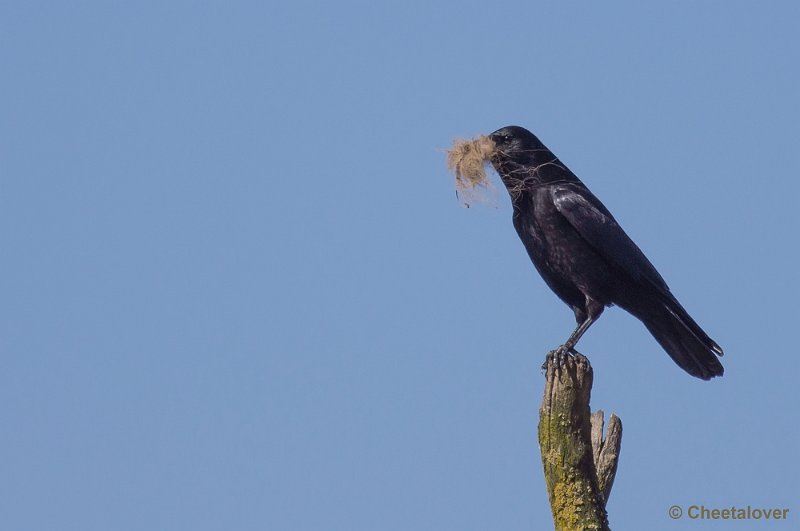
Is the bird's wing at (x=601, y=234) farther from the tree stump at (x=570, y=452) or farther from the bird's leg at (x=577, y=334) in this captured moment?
the tree stump at (x=570, y=452)

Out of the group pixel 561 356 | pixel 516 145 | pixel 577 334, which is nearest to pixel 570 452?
pixel 561 356

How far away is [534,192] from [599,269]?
679 mm

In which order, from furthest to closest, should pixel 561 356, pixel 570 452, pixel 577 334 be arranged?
pixel 577 334 → pixel 561 356 → pixel 570 452

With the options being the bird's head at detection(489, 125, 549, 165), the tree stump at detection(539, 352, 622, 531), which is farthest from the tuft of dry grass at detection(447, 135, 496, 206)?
the tree stump at detection(539, 352, 622, 531)

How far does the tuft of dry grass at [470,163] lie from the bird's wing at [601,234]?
499 millimetres

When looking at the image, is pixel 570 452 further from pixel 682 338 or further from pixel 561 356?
pixel 682 338

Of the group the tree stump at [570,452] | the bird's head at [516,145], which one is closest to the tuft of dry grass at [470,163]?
the bird's head at [516,145]

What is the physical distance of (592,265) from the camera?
7695mm

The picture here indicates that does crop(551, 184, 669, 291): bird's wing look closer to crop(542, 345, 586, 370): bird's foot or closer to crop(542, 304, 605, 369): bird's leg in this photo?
crop(542, 304, 605, 369): bird's leg

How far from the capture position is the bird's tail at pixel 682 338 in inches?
300

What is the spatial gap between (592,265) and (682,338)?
769 mm

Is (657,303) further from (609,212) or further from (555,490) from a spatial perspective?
(555,490)

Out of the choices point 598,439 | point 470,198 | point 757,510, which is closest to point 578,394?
point 598,439

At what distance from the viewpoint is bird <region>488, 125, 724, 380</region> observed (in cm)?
766
